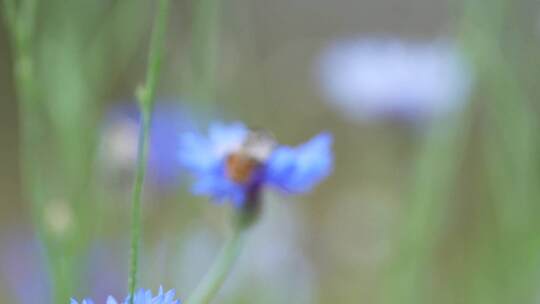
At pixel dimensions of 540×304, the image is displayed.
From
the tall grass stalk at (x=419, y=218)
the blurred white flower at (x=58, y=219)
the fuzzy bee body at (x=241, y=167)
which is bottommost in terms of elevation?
the tall grass stalk at (x=419, y=218)

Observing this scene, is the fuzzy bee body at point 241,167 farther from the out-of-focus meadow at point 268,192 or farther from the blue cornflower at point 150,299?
the blue cornflower at point 150,299

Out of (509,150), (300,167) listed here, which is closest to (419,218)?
(509,150)

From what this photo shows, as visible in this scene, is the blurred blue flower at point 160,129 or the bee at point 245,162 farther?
the blurred blue flower at point 160,129

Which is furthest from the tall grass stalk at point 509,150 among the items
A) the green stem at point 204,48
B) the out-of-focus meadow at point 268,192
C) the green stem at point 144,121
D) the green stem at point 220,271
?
the green stem at point 144,121

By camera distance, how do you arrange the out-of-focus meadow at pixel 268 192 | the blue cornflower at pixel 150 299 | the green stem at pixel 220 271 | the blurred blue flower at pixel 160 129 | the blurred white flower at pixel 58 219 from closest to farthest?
the blue cornflower at pixel 150 299
the green stem at pixel 220 271
the blurred white flower at pixel 58 219
the out-of-focus meadow at pixel 268 192
the blurred blue flower at pixel 160 129

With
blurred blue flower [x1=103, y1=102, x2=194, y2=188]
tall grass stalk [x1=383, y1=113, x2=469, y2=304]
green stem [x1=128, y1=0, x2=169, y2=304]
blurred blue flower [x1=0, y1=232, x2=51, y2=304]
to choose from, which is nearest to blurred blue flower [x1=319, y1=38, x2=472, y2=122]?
tall grass stalk [x1=383, y1=113, x2=469, y2=304]

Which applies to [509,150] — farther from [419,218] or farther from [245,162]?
[245,162]
